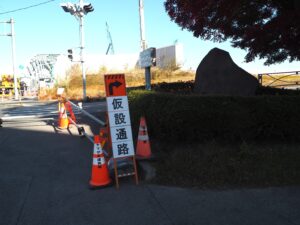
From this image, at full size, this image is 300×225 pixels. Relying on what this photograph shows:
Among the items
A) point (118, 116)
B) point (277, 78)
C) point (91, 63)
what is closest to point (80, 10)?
point (277, 78)

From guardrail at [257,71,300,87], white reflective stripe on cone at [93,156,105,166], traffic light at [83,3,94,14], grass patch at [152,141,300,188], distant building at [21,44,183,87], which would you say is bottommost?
grass patch at [152,141,300,188]

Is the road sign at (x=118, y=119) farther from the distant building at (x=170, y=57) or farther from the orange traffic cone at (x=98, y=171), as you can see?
the distant building at (x=170, y=57)

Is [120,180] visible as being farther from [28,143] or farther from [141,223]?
[28,143]

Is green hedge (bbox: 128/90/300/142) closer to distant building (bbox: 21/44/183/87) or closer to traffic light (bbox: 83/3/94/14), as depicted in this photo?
traffic light (bbox: 83/3/94/14)

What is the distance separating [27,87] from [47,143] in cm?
4199

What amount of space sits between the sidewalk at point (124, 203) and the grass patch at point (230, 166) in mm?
236

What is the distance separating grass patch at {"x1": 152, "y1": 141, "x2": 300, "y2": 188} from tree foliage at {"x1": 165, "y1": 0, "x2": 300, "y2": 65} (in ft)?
7.25

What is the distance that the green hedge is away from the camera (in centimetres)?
543

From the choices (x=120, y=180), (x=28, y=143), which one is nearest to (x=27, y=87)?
(x=28, y=143)

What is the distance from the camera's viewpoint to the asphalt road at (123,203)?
3803mm

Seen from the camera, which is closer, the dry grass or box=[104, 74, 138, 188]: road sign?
box=[104, 74, 138, 188]: road sign

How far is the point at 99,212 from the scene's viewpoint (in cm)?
403

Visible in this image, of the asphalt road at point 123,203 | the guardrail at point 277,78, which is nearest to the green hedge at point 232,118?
the asphalt road at point 123,203

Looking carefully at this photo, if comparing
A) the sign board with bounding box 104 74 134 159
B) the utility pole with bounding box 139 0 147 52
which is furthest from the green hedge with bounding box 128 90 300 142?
the utility pole with bounding box 139 0 147 52
